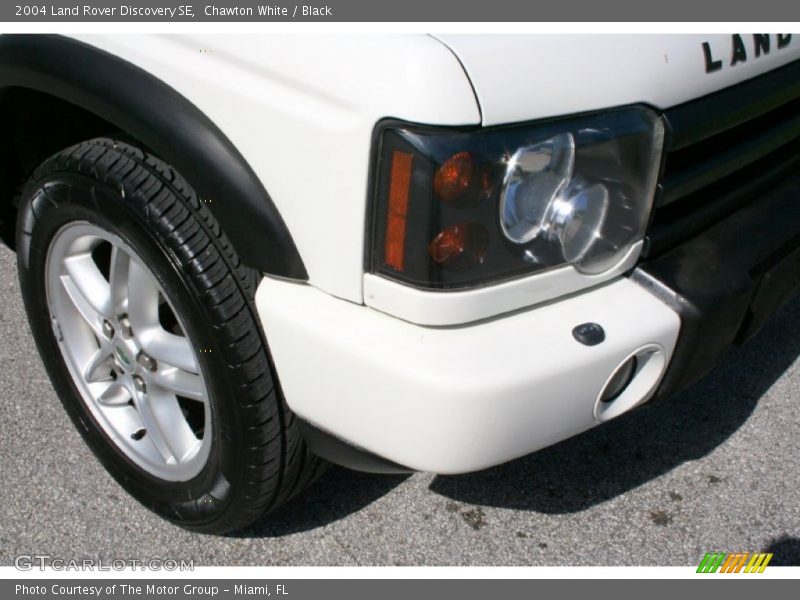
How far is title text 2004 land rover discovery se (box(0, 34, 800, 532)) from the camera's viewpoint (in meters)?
1.59

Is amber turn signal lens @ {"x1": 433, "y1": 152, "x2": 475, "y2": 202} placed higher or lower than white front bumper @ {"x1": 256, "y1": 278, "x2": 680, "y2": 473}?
higher

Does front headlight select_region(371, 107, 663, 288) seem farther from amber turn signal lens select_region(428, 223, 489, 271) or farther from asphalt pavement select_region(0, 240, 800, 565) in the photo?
asphalt pavement select_region(0, 240, 800, 565)

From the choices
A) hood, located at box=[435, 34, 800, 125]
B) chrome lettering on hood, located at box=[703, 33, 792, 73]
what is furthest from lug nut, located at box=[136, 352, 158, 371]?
chrome lettering on hood, located at box=[703, 33, 792, 73]

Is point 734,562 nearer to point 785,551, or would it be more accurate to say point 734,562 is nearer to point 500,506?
point 785,551

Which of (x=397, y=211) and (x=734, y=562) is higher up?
(x=397, y=211)

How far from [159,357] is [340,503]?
0.67 m

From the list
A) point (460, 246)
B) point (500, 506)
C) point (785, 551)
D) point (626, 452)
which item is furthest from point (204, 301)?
point (785, 551)

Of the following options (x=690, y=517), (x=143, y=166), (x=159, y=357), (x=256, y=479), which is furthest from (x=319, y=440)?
(x=690, y=517)

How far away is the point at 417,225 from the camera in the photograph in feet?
5.25

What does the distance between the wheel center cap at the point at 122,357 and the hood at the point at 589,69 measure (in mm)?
1192

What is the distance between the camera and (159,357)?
2.15 meters

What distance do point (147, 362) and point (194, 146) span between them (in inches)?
27.7

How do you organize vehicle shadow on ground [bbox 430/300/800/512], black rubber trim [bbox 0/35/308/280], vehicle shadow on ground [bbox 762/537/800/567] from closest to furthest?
black rubber trim [bbox 0/35/308/280] → vehicle shadow on ground [bbox 762/537/800/567] → vehicle shadow on ground [bbox 430/300/800/512]
